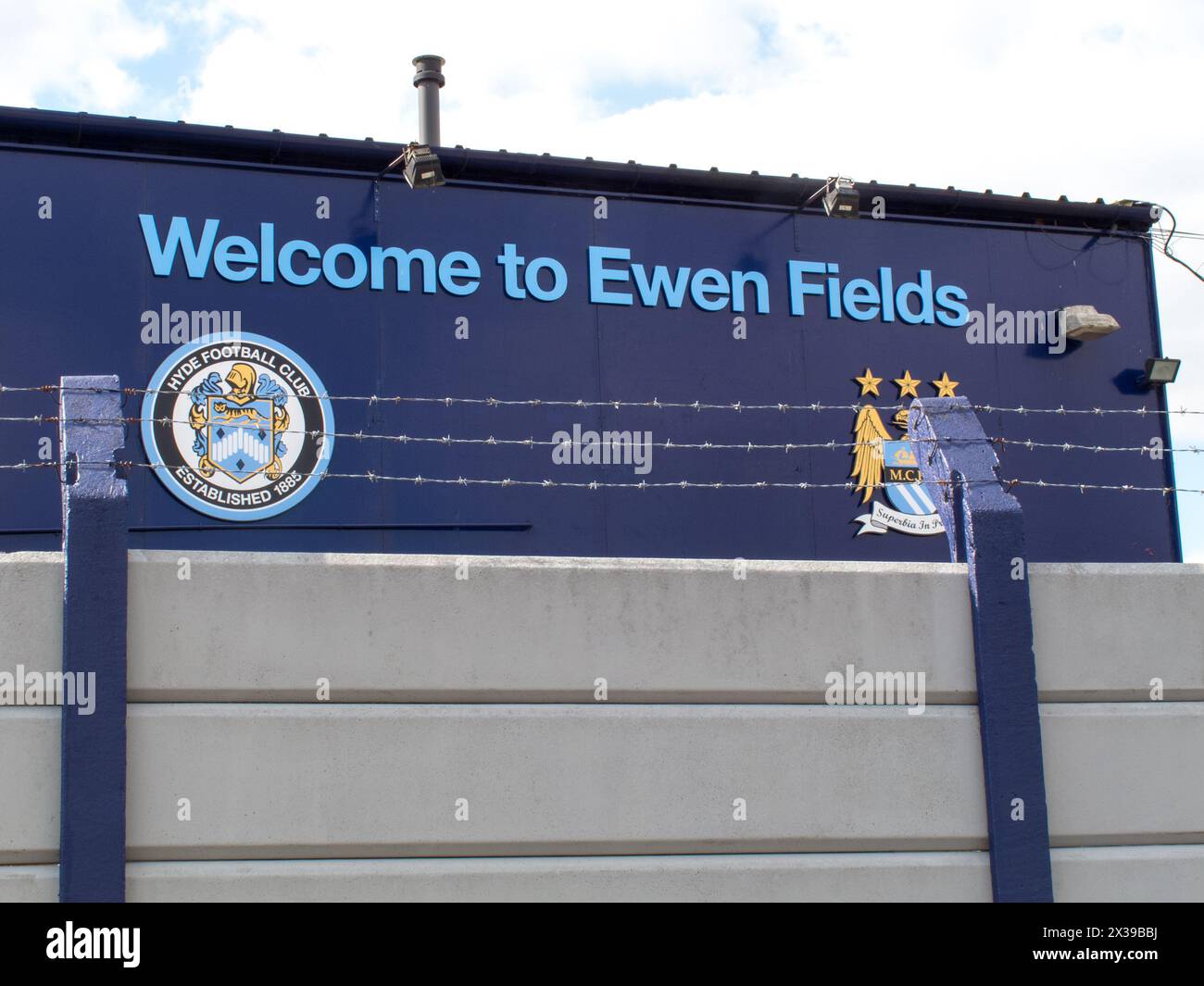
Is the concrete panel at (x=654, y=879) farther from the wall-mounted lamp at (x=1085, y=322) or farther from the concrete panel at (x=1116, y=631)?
the wall-mounted lamp at (x=1085, y=322)

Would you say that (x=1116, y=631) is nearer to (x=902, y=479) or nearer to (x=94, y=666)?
(x=94, y=666)

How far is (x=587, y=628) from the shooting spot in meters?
5.31

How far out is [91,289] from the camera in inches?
376

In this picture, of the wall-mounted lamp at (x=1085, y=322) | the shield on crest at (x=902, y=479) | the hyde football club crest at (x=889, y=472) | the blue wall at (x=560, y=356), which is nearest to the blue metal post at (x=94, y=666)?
the blue wall at (x=560, y=356)

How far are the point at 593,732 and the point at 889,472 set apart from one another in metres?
6.57

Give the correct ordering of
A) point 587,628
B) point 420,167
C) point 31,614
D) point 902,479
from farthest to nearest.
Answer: point 902,479, point 420,167, point 587,628, point 31,614

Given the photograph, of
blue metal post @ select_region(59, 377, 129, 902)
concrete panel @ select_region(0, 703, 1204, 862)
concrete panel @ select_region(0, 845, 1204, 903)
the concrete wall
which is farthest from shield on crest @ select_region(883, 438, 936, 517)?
blue metal post @ select_region(59, 377, 129, 902)

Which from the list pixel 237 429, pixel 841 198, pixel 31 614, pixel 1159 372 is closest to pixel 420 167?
pixel 237 429

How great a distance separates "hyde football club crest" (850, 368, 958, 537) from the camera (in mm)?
11055

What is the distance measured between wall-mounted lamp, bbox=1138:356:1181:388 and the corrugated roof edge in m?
1.35

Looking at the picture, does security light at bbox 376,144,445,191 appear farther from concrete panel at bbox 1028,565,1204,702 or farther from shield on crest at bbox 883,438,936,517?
concrete panel at bbox 1028,565,1204,702

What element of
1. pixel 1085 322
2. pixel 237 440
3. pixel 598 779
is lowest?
pixel 598 779
